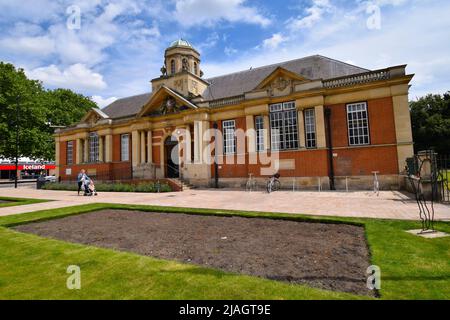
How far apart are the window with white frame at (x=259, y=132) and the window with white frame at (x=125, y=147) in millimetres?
14662

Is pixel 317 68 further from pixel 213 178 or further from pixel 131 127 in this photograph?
pixel 131 127

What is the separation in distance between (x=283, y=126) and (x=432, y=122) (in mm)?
34596

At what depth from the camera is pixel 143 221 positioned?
26.3ft

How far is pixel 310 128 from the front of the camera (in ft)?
59.7

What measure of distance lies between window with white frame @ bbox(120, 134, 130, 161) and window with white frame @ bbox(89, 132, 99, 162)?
390 centimetres

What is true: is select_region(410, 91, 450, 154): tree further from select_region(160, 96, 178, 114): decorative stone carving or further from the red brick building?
select_region(160, 96, 178, 114): decorative stone carving

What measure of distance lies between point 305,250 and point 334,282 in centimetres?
142

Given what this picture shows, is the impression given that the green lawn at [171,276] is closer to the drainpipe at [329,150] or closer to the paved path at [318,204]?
the paved path at [318,204]

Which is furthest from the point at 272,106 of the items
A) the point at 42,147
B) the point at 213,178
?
the point at 42,147

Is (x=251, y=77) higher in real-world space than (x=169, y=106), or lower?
higher

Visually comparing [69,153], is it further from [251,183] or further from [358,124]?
[358,124]

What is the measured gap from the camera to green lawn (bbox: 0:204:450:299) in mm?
2975

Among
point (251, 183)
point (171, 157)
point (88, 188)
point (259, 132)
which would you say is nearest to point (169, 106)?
point (171, 157)

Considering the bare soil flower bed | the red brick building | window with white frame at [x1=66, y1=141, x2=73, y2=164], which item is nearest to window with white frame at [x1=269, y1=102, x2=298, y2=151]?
the red brick building
